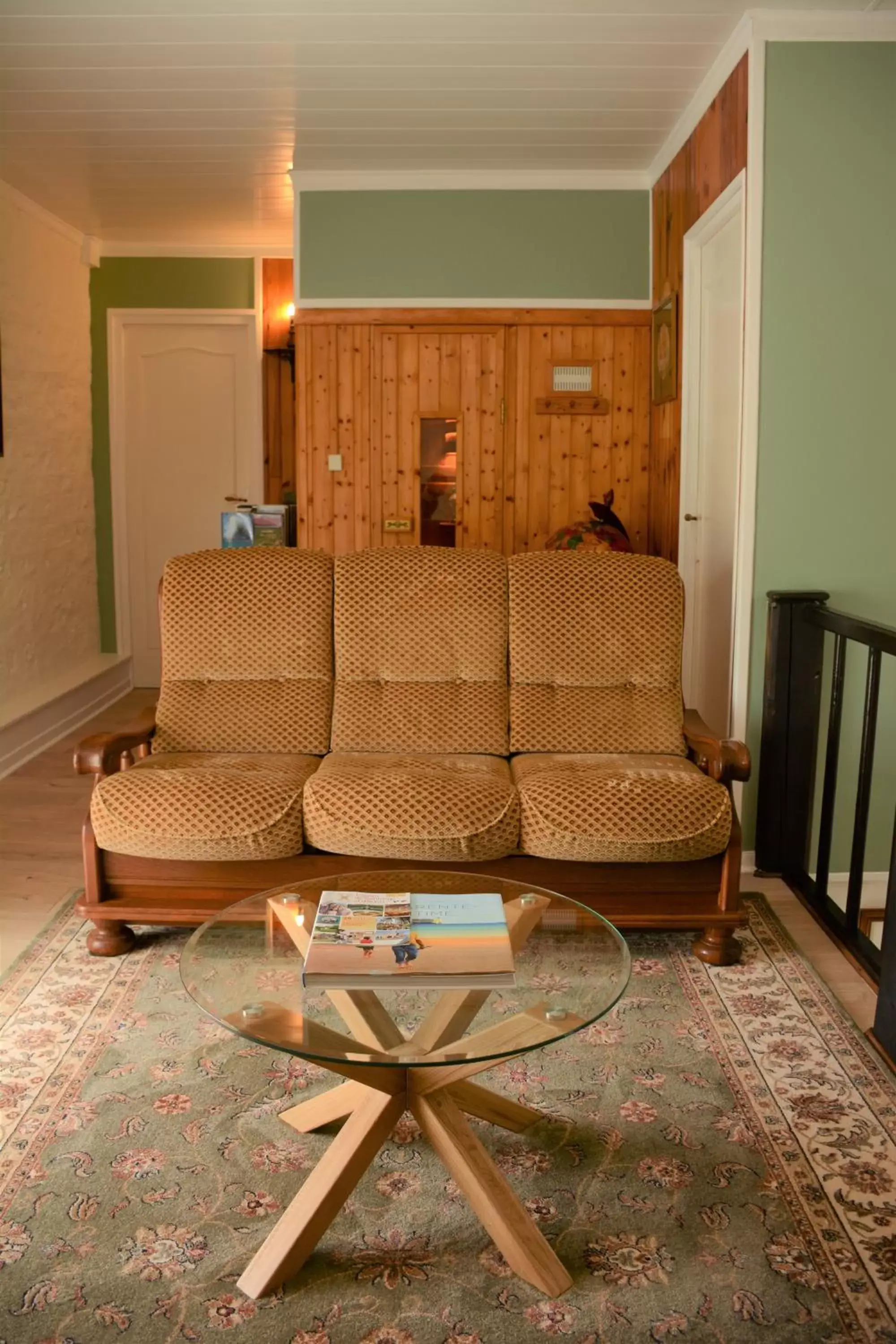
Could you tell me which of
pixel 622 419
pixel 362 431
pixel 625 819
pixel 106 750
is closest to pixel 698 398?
pixel 622 419

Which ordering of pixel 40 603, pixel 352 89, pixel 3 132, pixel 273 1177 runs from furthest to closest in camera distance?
1. pixel 40 603
2. pixel 3 132
3. pixel 352 89
4. pixel 273 1177

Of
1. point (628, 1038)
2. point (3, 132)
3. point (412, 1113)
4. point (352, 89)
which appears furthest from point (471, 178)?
point (412, 1113)

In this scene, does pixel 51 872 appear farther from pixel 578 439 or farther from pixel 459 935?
pixel 578 439

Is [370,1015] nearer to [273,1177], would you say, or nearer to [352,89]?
[273,1177]

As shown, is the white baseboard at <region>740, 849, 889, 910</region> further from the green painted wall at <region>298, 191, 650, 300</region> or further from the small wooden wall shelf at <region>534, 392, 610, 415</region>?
the green painted wall at <region>298, 191, 650, 300</region>

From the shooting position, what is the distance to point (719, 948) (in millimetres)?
2998

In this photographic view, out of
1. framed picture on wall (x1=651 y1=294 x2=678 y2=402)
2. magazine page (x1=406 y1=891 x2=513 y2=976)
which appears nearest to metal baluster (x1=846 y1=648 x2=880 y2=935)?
magazine page (x1=406 y1=891 x2=513 y2=976)

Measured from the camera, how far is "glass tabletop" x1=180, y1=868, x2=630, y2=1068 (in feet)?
5.73

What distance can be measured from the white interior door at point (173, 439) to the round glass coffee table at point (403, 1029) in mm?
5030

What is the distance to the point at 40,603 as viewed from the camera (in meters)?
5.95

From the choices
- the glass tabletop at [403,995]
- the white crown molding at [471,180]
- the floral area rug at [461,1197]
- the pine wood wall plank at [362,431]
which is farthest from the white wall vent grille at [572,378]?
the glass tabletop at [403,995]

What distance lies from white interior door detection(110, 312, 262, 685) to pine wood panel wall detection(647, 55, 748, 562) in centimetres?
253

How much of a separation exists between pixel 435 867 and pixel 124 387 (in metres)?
4.67

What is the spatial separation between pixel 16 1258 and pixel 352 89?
12.2 feet
